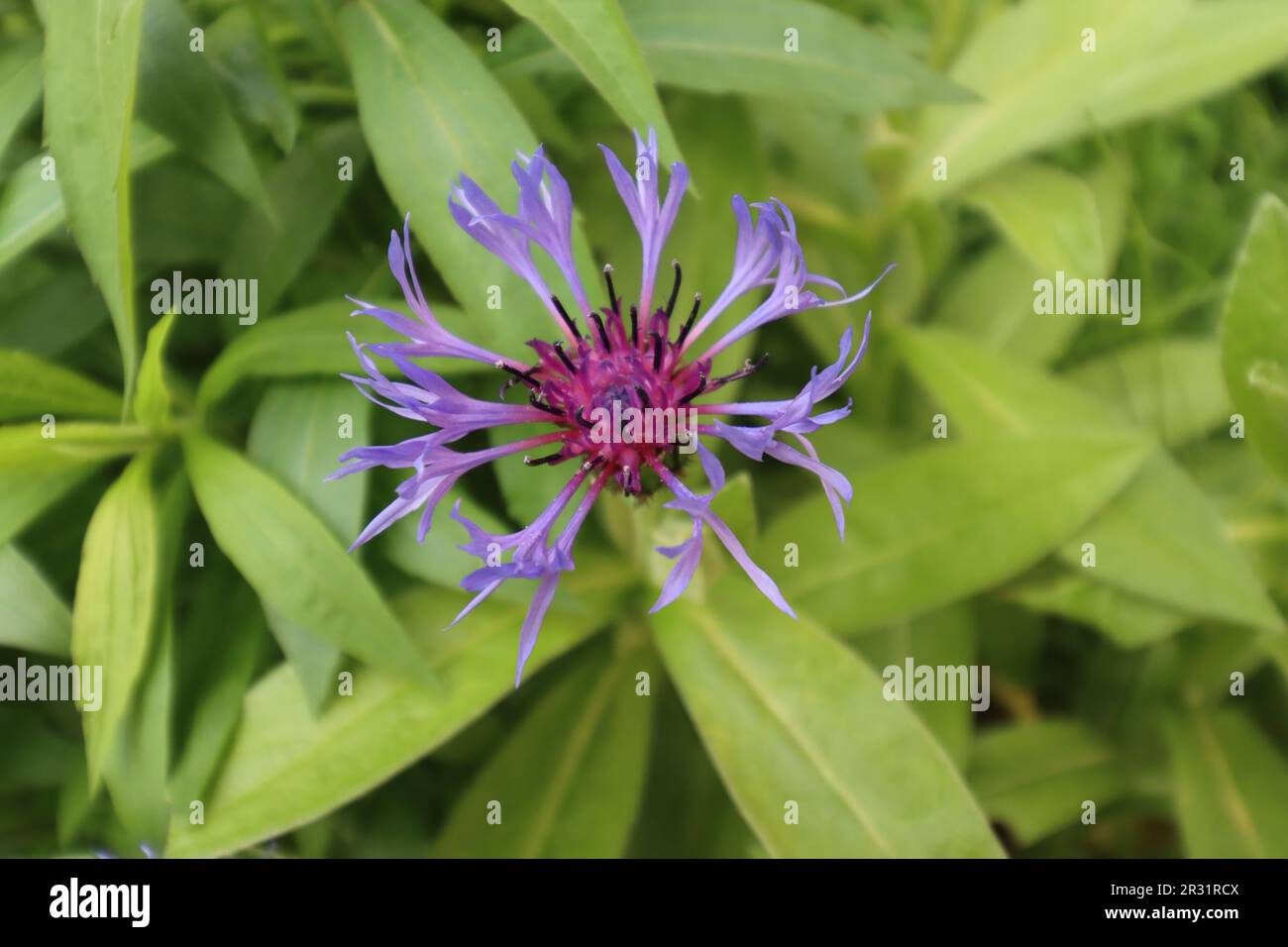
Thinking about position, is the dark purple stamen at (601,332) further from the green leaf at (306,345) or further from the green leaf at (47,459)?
the green leaf at (47,459)

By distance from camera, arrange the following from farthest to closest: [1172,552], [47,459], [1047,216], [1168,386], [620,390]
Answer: [1168,386]
[1047,216]
[1172,552]
[47,459]
[620,390]

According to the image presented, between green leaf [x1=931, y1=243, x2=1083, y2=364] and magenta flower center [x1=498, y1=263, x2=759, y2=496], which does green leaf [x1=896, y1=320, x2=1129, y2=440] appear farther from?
magenta flower center [x1=498, y1=263, x2=759, y2=496]

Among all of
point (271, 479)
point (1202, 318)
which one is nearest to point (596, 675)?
point (271, 479)

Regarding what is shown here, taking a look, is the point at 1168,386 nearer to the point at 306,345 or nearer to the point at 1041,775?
the point at 1041,775

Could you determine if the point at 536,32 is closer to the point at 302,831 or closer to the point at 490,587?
the point at 490,587

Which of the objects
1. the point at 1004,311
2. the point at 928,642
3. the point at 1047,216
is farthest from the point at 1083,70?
the point at 928,642
